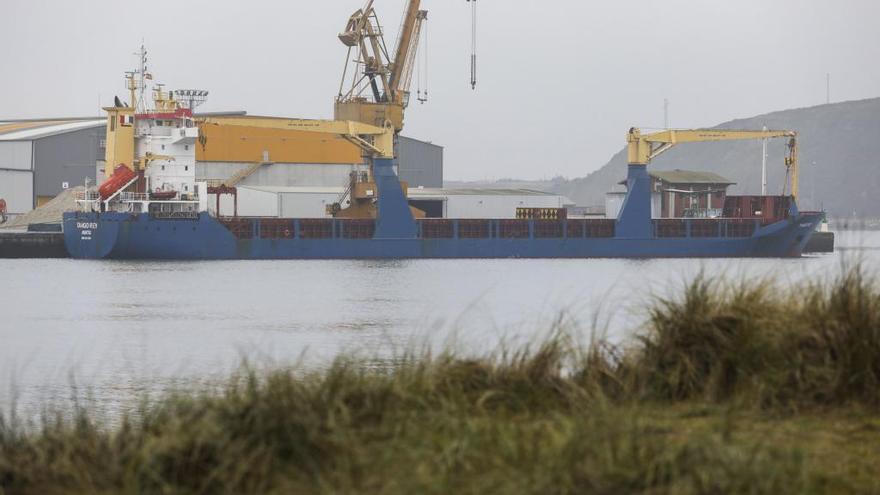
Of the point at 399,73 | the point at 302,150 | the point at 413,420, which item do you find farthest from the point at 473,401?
the point at 302,150

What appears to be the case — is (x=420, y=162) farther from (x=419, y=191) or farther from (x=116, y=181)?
(x=116, y=181)

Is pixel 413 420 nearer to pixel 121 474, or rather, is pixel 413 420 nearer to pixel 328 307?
pixel 121 474

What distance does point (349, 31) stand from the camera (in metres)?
48.9

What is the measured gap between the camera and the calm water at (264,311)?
37.8ft

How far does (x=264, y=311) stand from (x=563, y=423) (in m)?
18.3

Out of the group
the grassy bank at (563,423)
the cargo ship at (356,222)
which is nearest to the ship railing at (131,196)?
the cargo ship at (356,222)

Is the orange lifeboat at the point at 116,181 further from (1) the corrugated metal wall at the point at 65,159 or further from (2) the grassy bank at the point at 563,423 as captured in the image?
(2) the grassy bank at the point at 563,423

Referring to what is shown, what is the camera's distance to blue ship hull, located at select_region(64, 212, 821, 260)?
4219 centimetres

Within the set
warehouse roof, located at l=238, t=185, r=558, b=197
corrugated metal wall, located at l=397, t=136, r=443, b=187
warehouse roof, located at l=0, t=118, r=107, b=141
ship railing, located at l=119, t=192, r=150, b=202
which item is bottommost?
ship railing, located at l=119, t=192, r=150, b=202

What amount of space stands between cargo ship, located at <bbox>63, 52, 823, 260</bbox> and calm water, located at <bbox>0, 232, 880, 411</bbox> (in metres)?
1.72

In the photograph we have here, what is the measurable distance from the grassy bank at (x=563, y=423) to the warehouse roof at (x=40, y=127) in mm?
51965

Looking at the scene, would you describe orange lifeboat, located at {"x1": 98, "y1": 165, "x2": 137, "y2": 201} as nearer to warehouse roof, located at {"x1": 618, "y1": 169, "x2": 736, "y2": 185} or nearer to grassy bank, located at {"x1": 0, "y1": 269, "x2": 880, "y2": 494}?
warehouse roof, located at {"x1": 618, "y1": 169, "x2": 736, "y2": 185}

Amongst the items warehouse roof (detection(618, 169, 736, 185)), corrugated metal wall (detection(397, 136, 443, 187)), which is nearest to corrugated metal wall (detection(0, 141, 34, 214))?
corrugated metal wall (detection(397, 136, 443, 187))

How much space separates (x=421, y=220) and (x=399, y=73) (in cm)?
619
